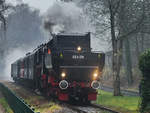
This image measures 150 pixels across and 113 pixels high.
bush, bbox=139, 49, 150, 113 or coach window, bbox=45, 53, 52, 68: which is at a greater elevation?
coach window, bbox=45, 53, 52, 68

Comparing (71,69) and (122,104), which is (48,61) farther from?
(122,104)

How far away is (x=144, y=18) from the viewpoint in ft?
67.6

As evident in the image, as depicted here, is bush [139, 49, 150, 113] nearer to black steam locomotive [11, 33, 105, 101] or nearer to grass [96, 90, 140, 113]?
grass [96, 90, 140, 113]

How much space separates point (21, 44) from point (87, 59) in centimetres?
8370

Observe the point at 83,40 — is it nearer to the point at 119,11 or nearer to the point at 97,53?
the point at 97,53

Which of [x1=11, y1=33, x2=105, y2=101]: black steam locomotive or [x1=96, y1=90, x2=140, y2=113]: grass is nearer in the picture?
[x1=96, y1=90, x2=140, y2=113]: grass

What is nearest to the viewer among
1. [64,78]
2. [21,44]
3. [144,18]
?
[64,78]

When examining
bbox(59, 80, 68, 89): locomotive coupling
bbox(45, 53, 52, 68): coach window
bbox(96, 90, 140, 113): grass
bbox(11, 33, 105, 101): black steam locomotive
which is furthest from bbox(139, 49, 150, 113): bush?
bbox(45, 53, 52, 68): coach window

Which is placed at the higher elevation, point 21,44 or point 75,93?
point 21,44

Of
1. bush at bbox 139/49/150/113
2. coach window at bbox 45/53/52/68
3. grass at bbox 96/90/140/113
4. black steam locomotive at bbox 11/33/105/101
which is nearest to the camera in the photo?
bush at bbox 139/49/150/113

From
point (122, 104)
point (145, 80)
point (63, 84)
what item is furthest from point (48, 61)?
point (145, 80)

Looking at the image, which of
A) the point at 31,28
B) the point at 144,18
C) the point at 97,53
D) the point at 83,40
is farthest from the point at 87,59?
the point at 31,28

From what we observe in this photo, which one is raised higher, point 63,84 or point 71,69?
Result: point 71,69

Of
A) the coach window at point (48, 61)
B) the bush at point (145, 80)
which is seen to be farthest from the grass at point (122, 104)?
the coach window at point (48, 61)
